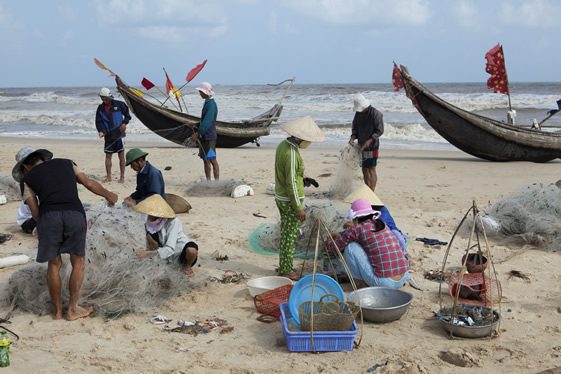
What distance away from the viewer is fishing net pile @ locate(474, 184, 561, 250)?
6.07 m

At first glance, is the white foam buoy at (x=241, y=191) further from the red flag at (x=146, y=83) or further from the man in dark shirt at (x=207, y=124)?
the red flag at (x=146, y=83)

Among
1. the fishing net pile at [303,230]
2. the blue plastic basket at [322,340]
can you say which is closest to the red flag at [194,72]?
the fishing net pile at [303,230]

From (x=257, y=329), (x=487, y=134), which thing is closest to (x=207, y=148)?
(x=257, y=329)

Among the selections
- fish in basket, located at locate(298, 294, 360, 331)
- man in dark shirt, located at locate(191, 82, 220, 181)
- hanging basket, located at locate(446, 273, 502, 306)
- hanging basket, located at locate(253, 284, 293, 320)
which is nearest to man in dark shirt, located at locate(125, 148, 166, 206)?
hanging basket, located at locate(253, 284, 293, 320)

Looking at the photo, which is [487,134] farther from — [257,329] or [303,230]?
[257,329]

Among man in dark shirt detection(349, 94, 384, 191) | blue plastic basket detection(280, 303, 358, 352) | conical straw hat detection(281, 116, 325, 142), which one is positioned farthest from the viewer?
man in dark shirt detection(349, 94, 384, 191)

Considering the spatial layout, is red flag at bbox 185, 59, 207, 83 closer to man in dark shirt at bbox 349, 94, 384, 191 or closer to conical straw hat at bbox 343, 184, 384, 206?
Answer: man in dark shirt at bbox 349, 94, 384, 191

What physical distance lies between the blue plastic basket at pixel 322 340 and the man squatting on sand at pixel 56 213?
5.02 feet

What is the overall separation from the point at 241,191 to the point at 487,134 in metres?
5.45

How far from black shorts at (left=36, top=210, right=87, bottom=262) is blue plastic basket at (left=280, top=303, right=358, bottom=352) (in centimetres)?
154

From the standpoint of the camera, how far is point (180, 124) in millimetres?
13367

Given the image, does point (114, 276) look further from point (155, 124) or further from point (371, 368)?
point (155, 124)

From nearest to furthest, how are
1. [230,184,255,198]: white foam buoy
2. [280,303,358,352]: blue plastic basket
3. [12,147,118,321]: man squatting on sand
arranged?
[280,303,358,352]: blue plastic basket < [12,147,118,321]: man squatting on sand < [230,184,255,198]: white foam buoy

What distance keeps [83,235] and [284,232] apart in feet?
5.39
